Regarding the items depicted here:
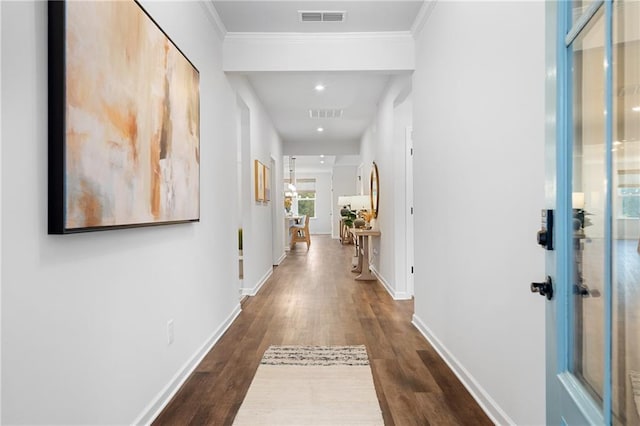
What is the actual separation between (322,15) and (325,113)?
325cm

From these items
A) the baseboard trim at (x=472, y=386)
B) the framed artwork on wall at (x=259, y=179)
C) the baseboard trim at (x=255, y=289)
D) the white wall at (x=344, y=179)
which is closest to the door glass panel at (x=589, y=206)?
the baseboard trim at (x=472, y=386)

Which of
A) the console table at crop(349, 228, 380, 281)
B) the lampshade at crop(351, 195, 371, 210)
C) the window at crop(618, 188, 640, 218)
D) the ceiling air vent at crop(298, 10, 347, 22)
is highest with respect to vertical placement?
the ceiling air vent at crop(298, 10, 347, 22)

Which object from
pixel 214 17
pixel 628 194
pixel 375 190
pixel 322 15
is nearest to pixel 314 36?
pixel 322 15

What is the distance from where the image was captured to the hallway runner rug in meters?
1.98

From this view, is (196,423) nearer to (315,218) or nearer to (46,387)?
(46,387)

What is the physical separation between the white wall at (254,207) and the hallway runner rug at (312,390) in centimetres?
199

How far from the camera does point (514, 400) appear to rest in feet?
5.76

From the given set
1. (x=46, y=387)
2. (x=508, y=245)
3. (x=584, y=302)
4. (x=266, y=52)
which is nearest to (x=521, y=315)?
(x=508, y=245)

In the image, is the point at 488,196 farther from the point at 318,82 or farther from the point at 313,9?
the point at 318,82

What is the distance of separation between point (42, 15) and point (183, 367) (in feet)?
6.54

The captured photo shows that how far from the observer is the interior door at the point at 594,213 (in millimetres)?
796

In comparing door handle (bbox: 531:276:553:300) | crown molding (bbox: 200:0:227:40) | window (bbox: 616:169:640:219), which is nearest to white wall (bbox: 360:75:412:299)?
crown molding (bbox: 200:0:227:40)

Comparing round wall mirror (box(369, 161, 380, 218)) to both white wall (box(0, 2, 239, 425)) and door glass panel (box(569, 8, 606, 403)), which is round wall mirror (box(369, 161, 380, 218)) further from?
door glass panel (box(569, 8, 606, 403))

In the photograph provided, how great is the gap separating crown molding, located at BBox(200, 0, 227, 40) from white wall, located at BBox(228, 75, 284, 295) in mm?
428
